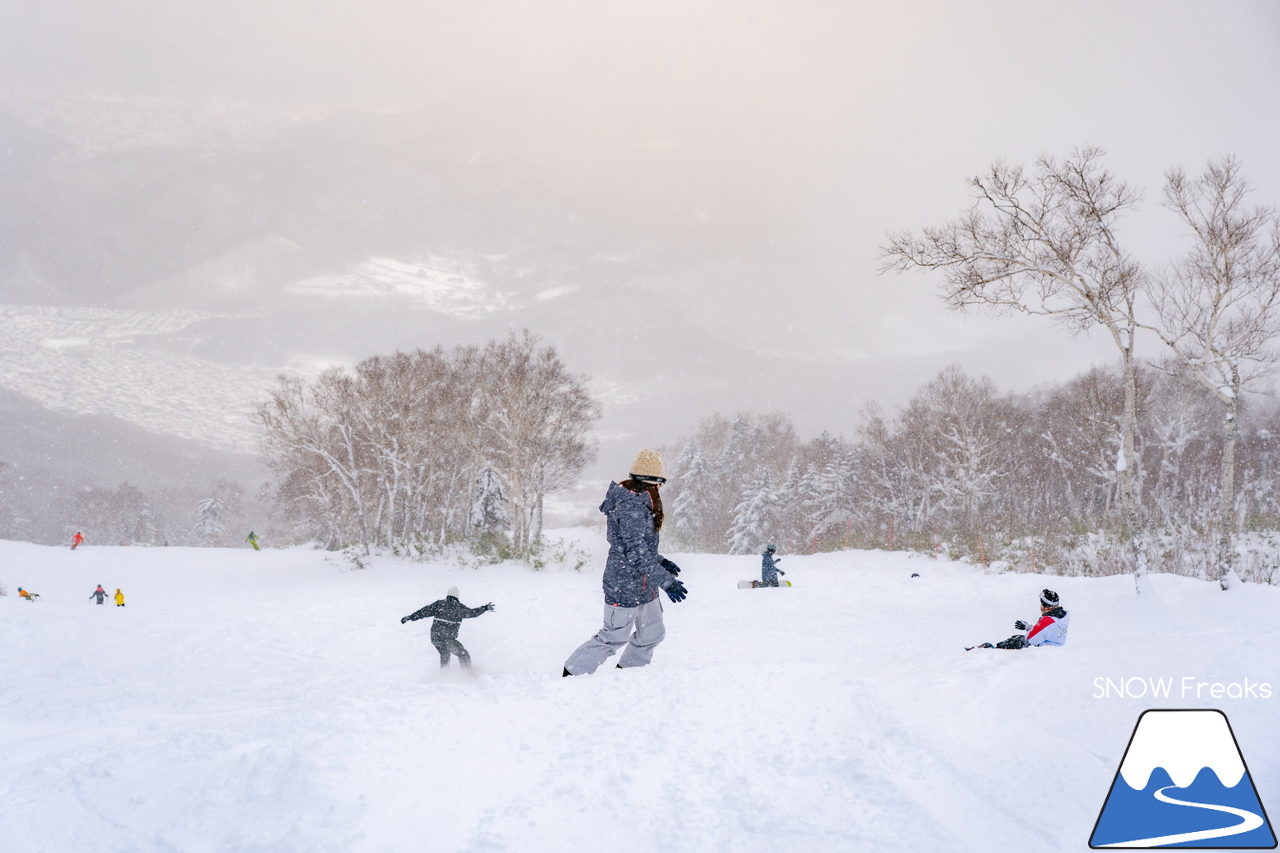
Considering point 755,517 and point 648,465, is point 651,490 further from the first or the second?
point 755,517

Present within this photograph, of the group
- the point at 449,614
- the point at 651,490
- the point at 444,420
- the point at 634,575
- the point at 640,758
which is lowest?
the point at 449,614

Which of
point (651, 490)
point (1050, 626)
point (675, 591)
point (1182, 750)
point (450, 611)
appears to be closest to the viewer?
point (1182, 750)

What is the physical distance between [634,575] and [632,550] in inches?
9.2

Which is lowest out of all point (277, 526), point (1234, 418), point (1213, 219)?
point (277, 526)

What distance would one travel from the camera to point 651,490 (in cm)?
581

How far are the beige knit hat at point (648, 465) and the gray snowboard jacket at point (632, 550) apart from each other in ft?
0.63

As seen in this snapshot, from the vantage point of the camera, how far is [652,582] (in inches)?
219

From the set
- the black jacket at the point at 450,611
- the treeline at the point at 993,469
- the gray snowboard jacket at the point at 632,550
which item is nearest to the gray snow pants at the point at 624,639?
the gray snowboard jacket at the point at 632,550

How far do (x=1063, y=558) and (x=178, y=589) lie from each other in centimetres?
2885

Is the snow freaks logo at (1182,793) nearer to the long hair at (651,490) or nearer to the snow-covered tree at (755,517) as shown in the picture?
the long hair at (651,490)

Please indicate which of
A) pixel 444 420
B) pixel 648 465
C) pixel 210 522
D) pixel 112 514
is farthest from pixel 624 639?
pixel 112 514

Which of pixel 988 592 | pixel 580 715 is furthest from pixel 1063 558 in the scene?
pixel 580 715

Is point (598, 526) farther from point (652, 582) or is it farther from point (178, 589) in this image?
point (652, 582)

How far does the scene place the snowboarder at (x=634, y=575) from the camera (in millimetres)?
5535
